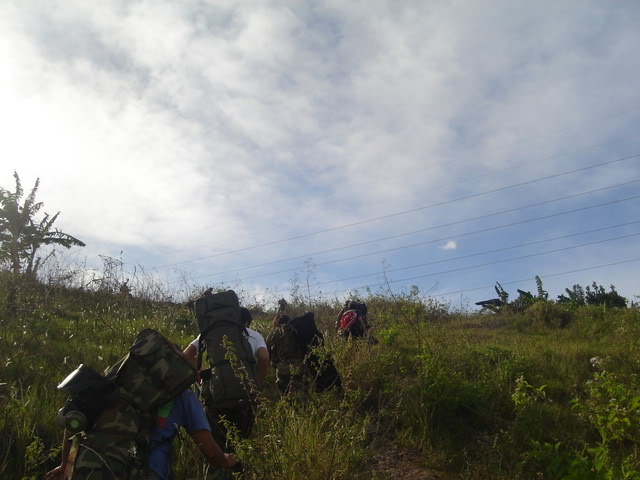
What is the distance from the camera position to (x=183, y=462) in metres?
4.14

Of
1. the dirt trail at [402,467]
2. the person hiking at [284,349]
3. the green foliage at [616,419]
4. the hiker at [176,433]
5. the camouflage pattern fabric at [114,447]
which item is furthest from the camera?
the person hiking at [284,349]

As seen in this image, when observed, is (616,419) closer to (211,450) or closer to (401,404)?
(401,404)

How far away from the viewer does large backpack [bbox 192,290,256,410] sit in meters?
4.01

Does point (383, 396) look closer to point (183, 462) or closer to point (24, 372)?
point (183, 462)

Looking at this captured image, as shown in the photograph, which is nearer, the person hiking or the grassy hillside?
the grassy hillside

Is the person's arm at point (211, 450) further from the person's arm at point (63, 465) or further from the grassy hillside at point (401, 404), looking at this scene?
the person's arm at point (63, 465)

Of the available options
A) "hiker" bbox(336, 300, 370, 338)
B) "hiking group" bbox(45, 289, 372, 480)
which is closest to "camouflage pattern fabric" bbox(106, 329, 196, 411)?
"hiking group" bbox(45, 289, 372, 480)

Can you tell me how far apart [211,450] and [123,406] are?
817 millimetres

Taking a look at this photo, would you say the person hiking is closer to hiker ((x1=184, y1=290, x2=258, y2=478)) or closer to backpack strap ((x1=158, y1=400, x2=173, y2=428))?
hiker ((x1=184, y1=290, x2=258, y2=478))

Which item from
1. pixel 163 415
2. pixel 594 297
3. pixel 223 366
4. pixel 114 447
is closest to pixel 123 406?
pixel 114 447

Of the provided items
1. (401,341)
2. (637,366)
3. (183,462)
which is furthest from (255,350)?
(637,366)

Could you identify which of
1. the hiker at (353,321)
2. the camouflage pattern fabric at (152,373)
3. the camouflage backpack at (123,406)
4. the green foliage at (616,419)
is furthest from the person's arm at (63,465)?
the hiker at (353,321)

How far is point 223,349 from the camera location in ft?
13.8

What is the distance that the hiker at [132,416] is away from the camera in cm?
255
